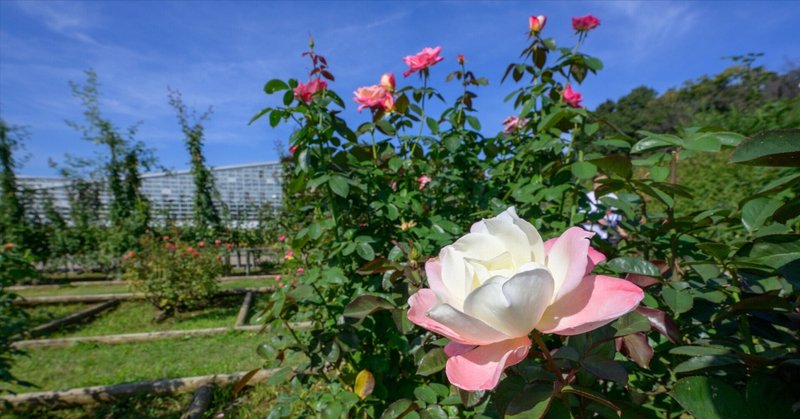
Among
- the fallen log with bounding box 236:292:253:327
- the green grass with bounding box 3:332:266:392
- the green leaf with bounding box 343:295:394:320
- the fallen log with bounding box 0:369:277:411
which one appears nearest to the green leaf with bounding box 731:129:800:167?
the green leaf with bounding box 343:295:394:320

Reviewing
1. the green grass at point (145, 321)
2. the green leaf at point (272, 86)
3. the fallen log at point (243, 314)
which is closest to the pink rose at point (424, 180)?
the green leaf at point (272, 86)

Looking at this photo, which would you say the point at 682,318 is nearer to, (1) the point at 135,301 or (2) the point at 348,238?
(2) the point at 348,238

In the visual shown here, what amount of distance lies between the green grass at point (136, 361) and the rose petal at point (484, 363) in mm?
3161

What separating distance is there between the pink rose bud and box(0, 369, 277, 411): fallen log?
2.00 meters

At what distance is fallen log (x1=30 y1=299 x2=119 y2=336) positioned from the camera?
4430 mm

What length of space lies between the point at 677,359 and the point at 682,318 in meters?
0.10

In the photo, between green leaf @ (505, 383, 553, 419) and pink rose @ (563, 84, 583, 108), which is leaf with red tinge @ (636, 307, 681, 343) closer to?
green leaf @ (505, 383, 553, 419)

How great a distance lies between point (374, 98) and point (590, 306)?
1.33 m

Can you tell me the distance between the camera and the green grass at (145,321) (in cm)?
468

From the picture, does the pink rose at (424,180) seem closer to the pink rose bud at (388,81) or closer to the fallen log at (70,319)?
the pink rose bud at (388,81)

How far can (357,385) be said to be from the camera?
121 cm

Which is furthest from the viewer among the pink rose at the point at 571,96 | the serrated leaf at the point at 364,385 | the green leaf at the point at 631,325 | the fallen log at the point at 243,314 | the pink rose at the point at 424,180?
the fallen log at the point at 243,314

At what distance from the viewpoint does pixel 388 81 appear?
1656mm

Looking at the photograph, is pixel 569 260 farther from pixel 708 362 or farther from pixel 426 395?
pixel 426 395
